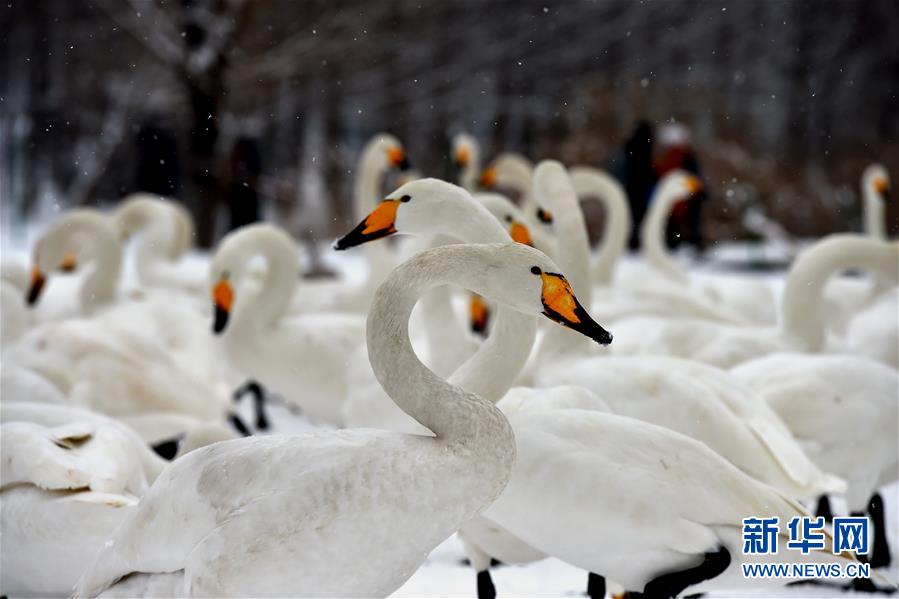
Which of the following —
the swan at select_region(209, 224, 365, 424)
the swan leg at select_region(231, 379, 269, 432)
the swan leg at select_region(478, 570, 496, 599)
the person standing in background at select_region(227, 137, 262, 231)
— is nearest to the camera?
the swan leg at select_region(478, 570, 496, 599)

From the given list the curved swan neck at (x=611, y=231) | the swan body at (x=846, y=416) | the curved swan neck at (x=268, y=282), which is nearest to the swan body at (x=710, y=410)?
the swan body at (x=846, y=416)

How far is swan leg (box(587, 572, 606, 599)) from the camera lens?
3.37m

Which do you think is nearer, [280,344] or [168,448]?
[168,448]

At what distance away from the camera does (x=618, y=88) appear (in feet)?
50.0

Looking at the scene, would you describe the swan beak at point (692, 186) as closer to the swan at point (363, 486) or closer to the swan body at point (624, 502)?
the swan body at point (624, 502)

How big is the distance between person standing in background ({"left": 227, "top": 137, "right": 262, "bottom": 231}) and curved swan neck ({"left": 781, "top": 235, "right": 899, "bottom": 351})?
5.73m

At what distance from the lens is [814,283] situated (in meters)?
5.16

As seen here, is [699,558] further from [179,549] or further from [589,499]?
[179,549]

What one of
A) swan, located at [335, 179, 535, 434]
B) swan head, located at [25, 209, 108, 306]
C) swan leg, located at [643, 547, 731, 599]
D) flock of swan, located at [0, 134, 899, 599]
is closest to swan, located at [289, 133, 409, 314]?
flock of swan, located at [0, 134, 899, 599]

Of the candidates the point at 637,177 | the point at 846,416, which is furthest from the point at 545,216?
the point at 637,177

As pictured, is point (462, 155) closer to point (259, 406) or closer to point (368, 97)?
point (259, 406)

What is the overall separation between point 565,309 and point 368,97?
43.0 feet

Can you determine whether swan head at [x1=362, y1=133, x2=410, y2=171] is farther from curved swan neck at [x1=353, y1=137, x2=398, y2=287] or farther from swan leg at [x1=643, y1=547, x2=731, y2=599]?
swan leg at [x1=643, y1=547, x2=731, y2=599]

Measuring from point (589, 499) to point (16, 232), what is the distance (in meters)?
13.1
